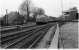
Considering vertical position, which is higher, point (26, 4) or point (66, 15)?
point (26, 4)

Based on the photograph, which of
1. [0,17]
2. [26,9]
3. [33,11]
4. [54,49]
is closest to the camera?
[54,49]

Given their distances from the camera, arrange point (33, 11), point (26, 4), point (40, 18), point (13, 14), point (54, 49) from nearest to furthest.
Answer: point (54, 49) < point (40, 18) < point (26, 4) < point (33, 11) < point (13, 14)

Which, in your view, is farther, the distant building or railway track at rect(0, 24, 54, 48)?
the distant building

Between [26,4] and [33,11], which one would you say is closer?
[26,4]

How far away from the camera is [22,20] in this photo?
45.2m

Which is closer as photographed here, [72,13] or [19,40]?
[19,40]

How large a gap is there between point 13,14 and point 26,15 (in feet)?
24.7

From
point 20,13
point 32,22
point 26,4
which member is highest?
point 26,4

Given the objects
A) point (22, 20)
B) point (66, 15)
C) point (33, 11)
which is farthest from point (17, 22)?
point (66, 15)

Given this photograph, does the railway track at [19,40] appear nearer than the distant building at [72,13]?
Yes

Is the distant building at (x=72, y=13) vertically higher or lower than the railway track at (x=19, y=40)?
higher

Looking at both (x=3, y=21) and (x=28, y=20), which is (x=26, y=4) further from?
(x=3, y=21)

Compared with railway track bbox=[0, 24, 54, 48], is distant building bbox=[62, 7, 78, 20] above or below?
above

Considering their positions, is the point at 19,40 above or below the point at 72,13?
below
